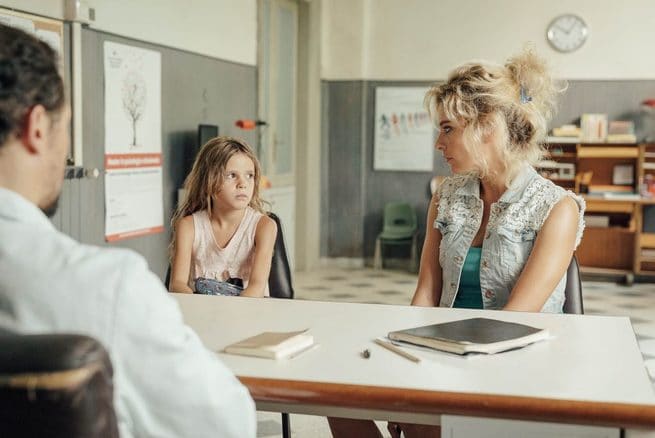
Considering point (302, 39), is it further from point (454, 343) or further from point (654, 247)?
point (454, 343)

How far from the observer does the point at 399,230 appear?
903 cm

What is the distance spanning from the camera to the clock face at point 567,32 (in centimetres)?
864

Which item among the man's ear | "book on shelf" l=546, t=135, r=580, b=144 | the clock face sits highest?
the clock face

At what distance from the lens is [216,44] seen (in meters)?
6.51

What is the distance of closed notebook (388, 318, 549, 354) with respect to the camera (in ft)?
6.13

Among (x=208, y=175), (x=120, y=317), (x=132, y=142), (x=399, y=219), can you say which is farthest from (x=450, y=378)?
(x=399, y=219)

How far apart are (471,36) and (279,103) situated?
7.31 ft

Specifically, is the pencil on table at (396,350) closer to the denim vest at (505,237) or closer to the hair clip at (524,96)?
the denim vest at (505,237)

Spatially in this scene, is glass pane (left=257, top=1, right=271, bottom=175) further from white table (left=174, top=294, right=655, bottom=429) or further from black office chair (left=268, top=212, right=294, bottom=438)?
white table (left=174, top=294, right=655, bottom=429)

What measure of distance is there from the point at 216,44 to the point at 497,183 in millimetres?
4120

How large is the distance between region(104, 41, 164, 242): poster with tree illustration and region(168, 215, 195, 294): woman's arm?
6.26 ft

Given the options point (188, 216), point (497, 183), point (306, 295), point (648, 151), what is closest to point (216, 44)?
point (306, 295)

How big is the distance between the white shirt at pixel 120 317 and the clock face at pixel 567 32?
8121mm

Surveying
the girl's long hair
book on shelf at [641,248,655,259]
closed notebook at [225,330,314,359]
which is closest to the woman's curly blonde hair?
the girl's long hair
